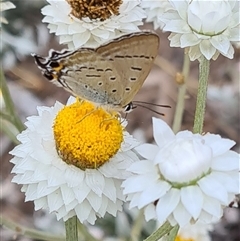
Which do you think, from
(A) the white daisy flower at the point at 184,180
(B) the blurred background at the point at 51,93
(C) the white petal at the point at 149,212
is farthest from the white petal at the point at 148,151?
(B) the blurred background at the point at 51,93

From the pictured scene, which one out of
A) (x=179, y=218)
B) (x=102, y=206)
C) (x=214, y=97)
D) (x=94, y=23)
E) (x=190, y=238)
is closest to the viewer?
(x=179, y=218)

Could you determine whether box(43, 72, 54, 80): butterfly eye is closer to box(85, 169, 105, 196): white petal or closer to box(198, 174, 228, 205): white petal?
box(85, 169, 105, 196): white petal

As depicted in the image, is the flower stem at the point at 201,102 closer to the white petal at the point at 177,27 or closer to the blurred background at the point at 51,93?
the white petal at the point at 177,27

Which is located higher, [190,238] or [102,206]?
[102,206]

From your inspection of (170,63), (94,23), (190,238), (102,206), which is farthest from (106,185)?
(170,63)

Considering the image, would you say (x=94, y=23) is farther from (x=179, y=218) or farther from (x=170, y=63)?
(x=170, y=63)

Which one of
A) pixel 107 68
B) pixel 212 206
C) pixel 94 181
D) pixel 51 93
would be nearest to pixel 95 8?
pixel 107 68
